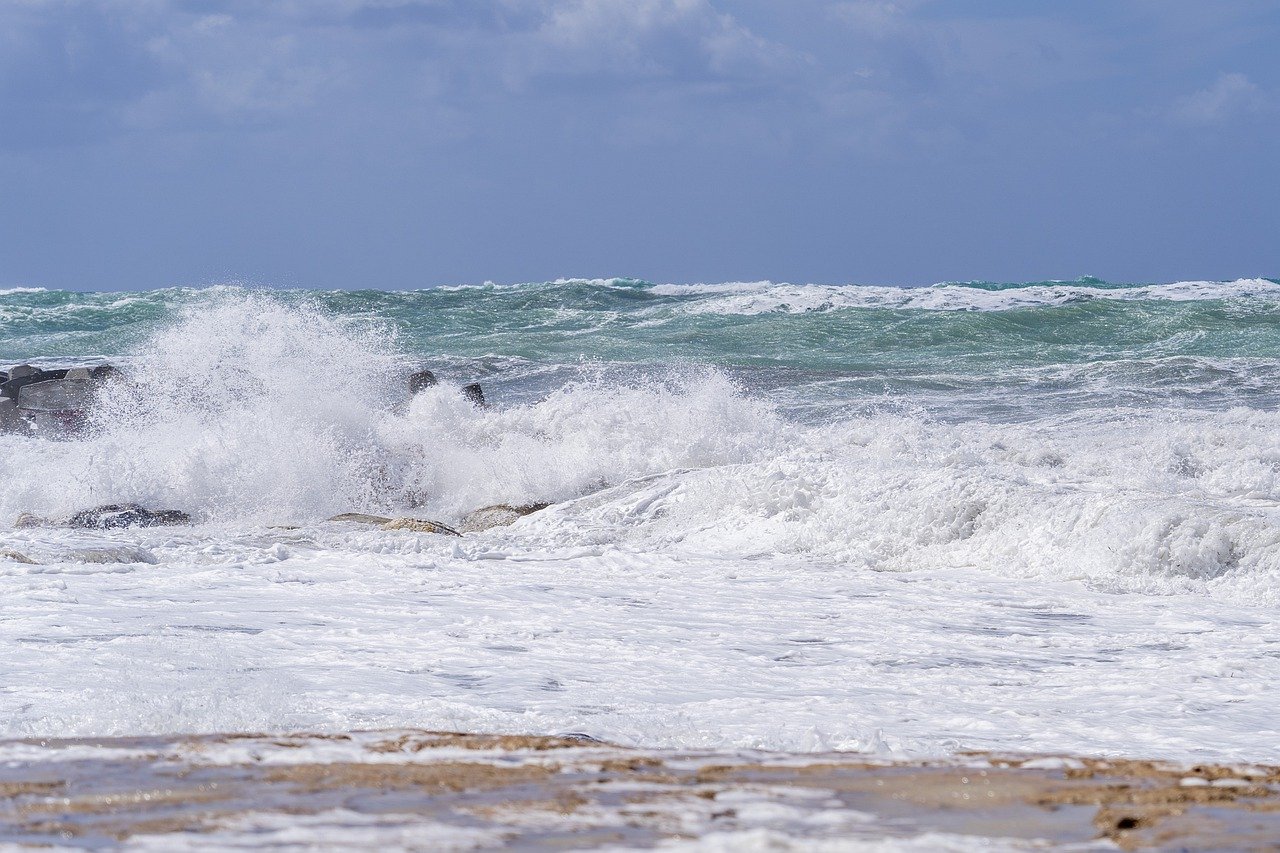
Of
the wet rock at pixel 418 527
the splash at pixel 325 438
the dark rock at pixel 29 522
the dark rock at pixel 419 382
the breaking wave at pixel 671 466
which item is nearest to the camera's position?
the breaking wave at pixel 671 466

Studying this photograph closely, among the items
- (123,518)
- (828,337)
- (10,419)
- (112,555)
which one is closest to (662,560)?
(112,555)

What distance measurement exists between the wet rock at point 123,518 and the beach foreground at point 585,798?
628 centimetres

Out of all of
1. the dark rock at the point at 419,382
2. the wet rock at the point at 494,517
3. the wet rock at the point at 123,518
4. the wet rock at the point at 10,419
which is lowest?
the wet rock at the point at 494,517

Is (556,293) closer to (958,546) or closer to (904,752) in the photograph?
(958,546)

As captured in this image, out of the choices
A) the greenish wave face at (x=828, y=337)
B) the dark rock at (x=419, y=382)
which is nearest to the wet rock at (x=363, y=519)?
the dark rock at (x=419, y=382)

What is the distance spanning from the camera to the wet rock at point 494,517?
354 inches

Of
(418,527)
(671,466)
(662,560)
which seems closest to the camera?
(662,560)

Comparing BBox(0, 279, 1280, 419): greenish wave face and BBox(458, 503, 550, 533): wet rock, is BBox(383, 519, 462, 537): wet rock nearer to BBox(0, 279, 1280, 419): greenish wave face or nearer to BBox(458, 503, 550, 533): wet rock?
BBox(458, 503, 550, 533): wet rock

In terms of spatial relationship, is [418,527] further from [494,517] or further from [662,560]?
[662,560]

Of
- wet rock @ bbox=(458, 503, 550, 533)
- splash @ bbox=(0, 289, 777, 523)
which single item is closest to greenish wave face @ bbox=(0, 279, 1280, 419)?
splash @ bbox=(0, 289, 777, 523)

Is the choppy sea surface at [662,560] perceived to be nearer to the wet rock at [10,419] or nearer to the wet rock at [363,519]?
the wet rock at [363,519]

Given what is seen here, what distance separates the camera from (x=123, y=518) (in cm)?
905

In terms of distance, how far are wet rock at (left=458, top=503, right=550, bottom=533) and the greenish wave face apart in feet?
18.3

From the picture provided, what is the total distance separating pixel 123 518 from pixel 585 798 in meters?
7.43
